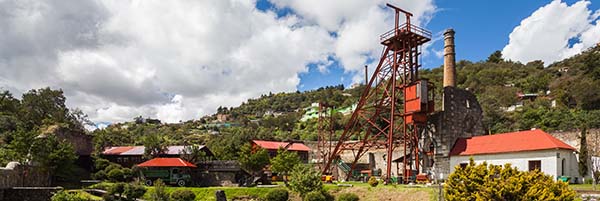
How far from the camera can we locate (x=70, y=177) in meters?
38.3

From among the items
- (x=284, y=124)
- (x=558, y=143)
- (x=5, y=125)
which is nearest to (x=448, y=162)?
(x=558, y=143)

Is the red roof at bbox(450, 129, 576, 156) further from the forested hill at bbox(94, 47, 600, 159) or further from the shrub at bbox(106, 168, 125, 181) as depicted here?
the shrub at bbox(106, 168, 125, 181)

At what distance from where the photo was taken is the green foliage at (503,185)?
16453mm

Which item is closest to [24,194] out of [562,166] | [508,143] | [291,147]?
[508,143]

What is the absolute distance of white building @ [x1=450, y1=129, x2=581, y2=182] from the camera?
2747 cm

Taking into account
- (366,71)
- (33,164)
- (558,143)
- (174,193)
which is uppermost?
(366,71)

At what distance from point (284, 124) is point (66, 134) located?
2734 inches

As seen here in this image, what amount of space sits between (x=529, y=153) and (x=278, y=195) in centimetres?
1764

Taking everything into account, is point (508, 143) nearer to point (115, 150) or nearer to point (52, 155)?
point (52, 155)

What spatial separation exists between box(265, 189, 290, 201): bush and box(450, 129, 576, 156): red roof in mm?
13623

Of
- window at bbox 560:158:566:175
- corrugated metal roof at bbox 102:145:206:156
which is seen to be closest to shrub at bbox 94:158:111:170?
corrugated metal roof at bbox 102:145:206:156

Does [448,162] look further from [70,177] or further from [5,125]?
[5,125]

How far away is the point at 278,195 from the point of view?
30672 mm

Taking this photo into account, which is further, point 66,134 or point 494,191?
point 66,134
